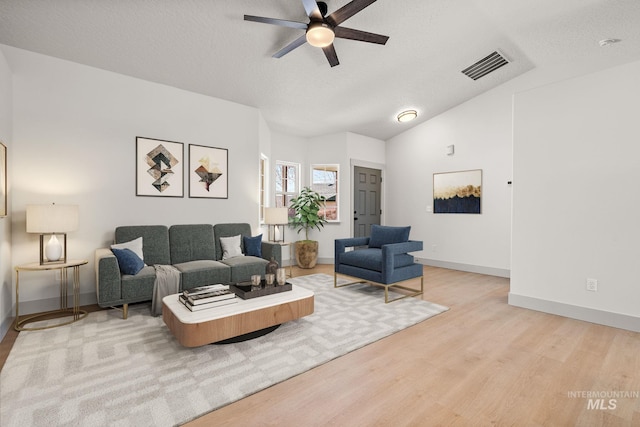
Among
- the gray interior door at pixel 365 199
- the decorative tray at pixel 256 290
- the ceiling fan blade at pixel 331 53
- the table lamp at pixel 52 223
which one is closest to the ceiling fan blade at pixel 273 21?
the ceiling fan blade at pixel 331 53

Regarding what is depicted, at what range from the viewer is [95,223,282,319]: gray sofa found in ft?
10.5

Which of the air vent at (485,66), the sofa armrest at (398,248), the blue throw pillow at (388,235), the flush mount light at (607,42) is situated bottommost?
the sofa armrest at (398,248)

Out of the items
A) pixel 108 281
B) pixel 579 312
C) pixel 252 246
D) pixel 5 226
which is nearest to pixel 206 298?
pixel 108 281

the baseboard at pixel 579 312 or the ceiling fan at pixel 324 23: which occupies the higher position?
the ceiling fan at pixel 324 23

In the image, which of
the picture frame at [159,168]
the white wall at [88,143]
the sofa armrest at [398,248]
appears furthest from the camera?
the picture frame at [159,168]

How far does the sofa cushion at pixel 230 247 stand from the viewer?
4.54 metres

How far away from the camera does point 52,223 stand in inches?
124

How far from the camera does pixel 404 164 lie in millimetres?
7215

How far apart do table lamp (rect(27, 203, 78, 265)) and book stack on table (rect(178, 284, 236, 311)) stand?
5.16 feet

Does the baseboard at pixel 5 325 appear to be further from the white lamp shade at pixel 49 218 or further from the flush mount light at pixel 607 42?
the flush mount light at pixel 607 42

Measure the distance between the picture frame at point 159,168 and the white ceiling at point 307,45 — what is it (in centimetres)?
89

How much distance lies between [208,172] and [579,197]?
16.0 ft

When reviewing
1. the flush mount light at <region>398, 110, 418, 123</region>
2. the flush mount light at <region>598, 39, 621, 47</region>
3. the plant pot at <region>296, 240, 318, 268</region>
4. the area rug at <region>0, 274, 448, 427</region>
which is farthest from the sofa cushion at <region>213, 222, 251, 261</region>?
the flush mount light at <region>598, 39, 621, 47</region>

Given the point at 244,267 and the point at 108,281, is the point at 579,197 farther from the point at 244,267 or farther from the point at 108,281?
the point at 108,281
